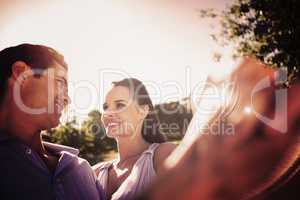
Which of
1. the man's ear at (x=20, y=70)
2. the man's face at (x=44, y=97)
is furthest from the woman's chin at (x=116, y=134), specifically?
the man's ear at (x=20, y=70)

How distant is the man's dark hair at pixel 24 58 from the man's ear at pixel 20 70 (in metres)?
0.03

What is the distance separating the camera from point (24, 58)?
73.4 inches

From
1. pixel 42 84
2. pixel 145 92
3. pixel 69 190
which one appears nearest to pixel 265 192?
pixel 69 190

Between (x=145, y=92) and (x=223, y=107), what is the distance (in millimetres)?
2982

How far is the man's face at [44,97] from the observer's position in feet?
5.87

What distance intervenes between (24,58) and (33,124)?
443mm

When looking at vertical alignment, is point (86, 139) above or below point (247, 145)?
below

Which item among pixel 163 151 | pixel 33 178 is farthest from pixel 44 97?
pixel 163 151

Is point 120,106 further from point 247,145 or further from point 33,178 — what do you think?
point 247,145

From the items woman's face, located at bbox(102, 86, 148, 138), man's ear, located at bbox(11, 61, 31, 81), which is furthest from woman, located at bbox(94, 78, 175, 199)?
man's ear, located at bbox(11, 61, 31, 81)

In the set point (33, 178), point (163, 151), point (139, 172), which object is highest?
point (33, 178)

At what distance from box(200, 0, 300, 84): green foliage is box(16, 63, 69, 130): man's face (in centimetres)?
919

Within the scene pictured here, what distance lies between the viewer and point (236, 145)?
660 millimetres

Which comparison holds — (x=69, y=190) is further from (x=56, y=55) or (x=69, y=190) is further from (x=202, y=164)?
(x=202, y=164)
